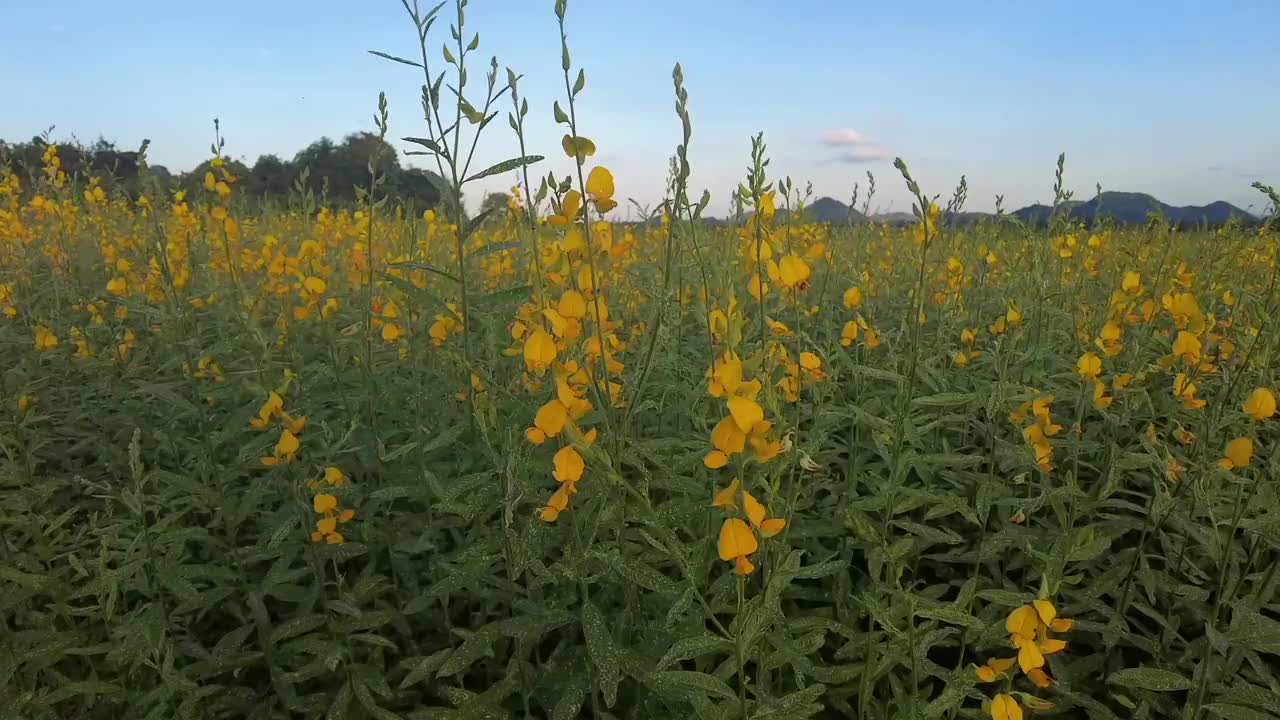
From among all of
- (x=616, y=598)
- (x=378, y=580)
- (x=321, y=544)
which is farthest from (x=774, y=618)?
(x=321, y=544)

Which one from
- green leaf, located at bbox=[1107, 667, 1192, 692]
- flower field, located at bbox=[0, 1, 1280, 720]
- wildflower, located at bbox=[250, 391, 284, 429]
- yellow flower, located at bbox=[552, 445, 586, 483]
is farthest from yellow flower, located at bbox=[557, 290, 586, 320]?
green leaf, located at bbox=[1107, 667, 1192, 692]

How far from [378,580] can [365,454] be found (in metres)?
0.59

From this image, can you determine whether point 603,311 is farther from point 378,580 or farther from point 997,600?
point 997,600

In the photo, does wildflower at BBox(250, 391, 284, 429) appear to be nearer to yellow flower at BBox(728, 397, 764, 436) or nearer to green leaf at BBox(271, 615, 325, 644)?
green leaf at BBox(271, 615, 325, 644)

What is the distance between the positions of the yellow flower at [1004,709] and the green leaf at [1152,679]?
1.45ft

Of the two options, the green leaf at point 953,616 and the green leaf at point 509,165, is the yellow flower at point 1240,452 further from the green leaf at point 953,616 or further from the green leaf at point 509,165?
the green leaf at point 509,165

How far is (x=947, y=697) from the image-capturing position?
1452 millimetres

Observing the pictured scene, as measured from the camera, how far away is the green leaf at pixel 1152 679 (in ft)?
5.22

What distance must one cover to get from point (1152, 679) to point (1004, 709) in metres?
0.57

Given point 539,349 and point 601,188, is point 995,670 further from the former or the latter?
point 601,188

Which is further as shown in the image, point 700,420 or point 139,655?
point 700,420

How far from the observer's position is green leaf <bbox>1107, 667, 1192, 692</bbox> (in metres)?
1.59

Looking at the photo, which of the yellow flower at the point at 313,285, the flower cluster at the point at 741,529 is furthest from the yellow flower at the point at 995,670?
the yellow flower at the point at 313,285

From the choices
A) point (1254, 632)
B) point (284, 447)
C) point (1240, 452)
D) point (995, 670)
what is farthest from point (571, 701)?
point (1240, 452)
